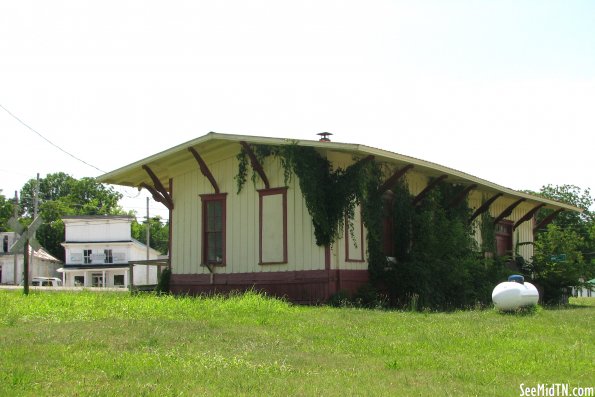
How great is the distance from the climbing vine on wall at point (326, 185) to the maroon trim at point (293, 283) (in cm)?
88

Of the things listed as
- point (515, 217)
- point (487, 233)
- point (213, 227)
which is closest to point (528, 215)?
point (515, 217)

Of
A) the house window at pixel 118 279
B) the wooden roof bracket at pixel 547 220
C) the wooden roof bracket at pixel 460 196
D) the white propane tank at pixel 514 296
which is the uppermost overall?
the wooden roof bracket at pixel 460 196

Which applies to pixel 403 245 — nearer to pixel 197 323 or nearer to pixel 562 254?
pixel 562 254

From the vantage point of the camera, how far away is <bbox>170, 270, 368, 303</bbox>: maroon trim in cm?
1794

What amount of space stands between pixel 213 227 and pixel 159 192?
2469 millimetres

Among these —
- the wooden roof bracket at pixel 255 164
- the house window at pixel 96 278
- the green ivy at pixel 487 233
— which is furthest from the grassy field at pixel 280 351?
the house window at pixel 96 278

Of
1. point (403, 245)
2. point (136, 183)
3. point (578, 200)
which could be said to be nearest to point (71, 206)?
point (578, 200)

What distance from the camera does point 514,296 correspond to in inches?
567

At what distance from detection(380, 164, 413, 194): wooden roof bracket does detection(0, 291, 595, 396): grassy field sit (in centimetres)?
519

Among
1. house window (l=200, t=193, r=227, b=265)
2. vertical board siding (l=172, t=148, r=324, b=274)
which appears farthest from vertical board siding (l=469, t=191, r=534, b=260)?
house window (l=200, t=193, r=227, b=265)

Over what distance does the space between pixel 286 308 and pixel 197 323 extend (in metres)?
3.47

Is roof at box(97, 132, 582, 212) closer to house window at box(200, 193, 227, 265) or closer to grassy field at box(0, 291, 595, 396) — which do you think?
house window at box(200, 193, 227, 265)

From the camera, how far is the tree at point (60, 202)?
8012cm

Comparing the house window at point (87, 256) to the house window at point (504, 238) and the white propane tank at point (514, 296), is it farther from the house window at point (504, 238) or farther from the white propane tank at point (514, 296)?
the white propane tank at point (514, 296)
